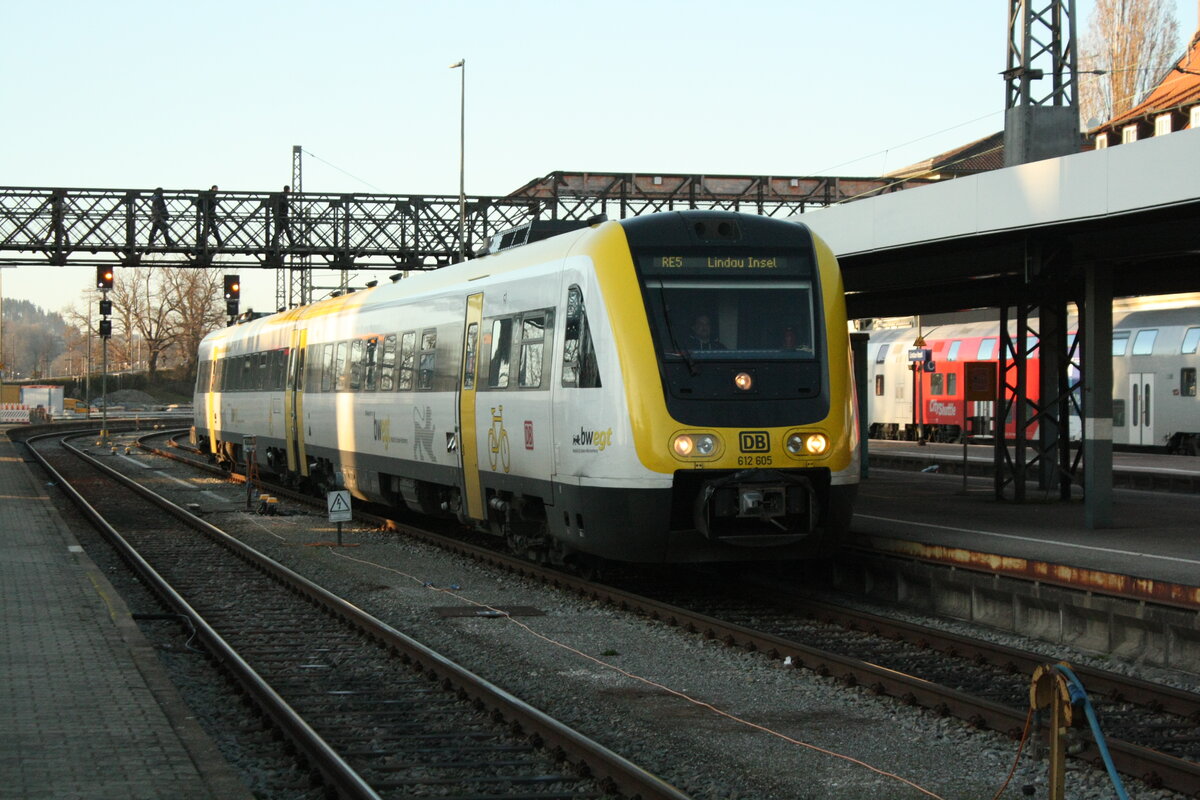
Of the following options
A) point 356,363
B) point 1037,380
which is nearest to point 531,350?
point 356,363

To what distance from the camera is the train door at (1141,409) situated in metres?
37.2

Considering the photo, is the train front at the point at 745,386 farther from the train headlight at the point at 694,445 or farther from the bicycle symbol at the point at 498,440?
the bicycle symbol at the point at 498,440

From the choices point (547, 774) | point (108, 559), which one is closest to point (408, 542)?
point (108, 559)

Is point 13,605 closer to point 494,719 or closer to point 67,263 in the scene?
point 494,719

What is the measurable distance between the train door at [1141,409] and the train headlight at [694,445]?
91.1ft

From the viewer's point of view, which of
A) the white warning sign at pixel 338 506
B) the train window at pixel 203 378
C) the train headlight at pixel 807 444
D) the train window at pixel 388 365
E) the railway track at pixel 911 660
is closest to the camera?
the railway track at pixel 911 660

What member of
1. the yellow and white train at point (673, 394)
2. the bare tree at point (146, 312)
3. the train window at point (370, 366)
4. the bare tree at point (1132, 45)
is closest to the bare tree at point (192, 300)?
the bare tree at point (146, 312)

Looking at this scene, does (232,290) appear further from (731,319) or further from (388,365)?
(731,319)

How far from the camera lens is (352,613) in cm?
1249

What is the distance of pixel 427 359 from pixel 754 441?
6.39 metres

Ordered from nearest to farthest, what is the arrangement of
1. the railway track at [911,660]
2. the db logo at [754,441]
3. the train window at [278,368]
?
1. the railway track at [911,660]
2. the db logo at [754,441]
3. the train window at [278,368]

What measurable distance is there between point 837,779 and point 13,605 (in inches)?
330

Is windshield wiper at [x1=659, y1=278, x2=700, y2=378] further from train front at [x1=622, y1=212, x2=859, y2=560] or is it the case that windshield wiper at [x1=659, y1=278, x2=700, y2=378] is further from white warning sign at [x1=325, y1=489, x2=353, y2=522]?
white warning sign at [x1=325, y1=489, x2=353, y2=522]

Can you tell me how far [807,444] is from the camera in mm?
12609
